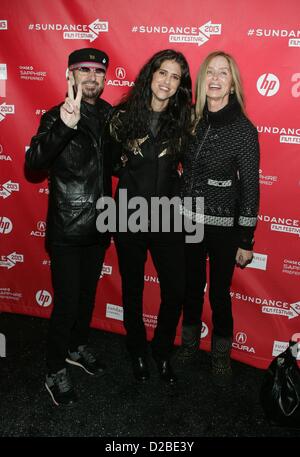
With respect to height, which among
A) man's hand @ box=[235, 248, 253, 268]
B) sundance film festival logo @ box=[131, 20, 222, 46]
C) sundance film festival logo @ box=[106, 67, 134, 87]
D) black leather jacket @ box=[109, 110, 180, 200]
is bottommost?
man's hand @ box=[235, 248, 253, 268]

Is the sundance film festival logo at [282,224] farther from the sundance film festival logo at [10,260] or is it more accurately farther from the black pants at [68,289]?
the sundance film festival logo at [10,260]

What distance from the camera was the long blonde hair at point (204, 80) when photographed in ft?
7.27

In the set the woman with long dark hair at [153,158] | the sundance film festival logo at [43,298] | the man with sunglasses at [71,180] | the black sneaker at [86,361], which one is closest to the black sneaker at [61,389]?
the man with sunglasses at [71,180]

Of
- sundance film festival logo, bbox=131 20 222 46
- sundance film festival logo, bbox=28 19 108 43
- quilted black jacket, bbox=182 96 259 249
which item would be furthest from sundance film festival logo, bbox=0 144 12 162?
quilted black jacket, bbox=182 96 259 249

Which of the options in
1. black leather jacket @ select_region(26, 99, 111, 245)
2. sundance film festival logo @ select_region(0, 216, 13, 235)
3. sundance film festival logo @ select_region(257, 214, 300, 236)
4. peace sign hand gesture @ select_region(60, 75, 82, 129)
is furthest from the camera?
sundance film festival logo @ select_region(0, 216, 13, 235)

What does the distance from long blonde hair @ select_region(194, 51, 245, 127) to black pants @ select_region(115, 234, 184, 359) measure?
2.35 feet

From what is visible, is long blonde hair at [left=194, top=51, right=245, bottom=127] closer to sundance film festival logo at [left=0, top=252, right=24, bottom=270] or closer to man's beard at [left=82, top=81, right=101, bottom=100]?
man's beard at [left=82, top=81, right=101, bottom=100]

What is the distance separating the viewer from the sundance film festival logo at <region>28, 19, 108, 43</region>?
2.70 metres

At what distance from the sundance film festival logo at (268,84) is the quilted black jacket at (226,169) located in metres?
0.34

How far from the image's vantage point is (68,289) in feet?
7.42

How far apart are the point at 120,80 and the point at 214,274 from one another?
140cm
